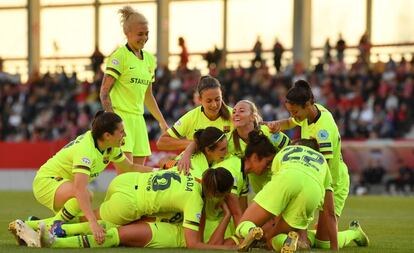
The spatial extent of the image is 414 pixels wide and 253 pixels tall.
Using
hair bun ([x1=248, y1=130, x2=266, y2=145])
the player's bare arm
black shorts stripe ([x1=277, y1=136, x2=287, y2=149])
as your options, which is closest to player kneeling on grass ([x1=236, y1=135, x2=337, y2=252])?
hair bun ([x1=248, y1=130, x2=266, y2=145])

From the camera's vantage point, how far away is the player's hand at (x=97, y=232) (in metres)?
8.98

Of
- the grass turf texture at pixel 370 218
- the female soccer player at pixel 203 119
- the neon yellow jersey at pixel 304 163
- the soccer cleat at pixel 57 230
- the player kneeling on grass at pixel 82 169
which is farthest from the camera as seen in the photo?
the female soccer player at pixel 203 119

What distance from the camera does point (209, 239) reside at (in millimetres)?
9281

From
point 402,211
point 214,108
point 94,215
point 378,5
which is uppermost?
point 378,5

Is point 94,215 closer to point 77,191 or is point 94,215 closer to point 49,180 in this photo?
point 77,191

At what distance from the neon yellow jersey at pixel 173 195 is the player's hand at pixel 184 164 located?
0.06 m

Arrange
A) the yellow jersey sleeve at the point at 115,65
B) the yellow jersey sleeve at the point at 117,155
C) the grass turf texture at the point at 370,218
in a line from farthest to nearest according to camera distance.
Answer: the yellow jersey sleeve at the point at 115,65 < the yellow jersey sleeve at the point at 117,155 < the grass turf texture at the point at 370,218

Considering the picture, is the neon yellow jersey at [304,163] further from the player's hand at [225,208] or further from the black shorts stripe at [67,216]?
the black shorts stripe at [67,216]

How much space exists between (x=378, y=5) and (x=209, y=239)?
22591mm

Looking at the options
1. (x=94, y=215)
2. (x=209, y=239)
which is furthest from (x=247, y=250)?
(x=94, y=215)

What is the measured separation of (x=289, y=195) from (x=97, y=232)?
171 cm

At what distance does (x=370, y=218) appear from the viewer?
14312 mm

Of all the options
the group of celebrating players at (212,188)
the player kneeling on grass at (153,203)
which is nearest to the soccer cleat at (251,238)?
the group of celebrating players at (212,188)

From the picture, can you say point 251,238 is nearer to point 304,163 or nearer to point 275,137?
Result: point 304,163
